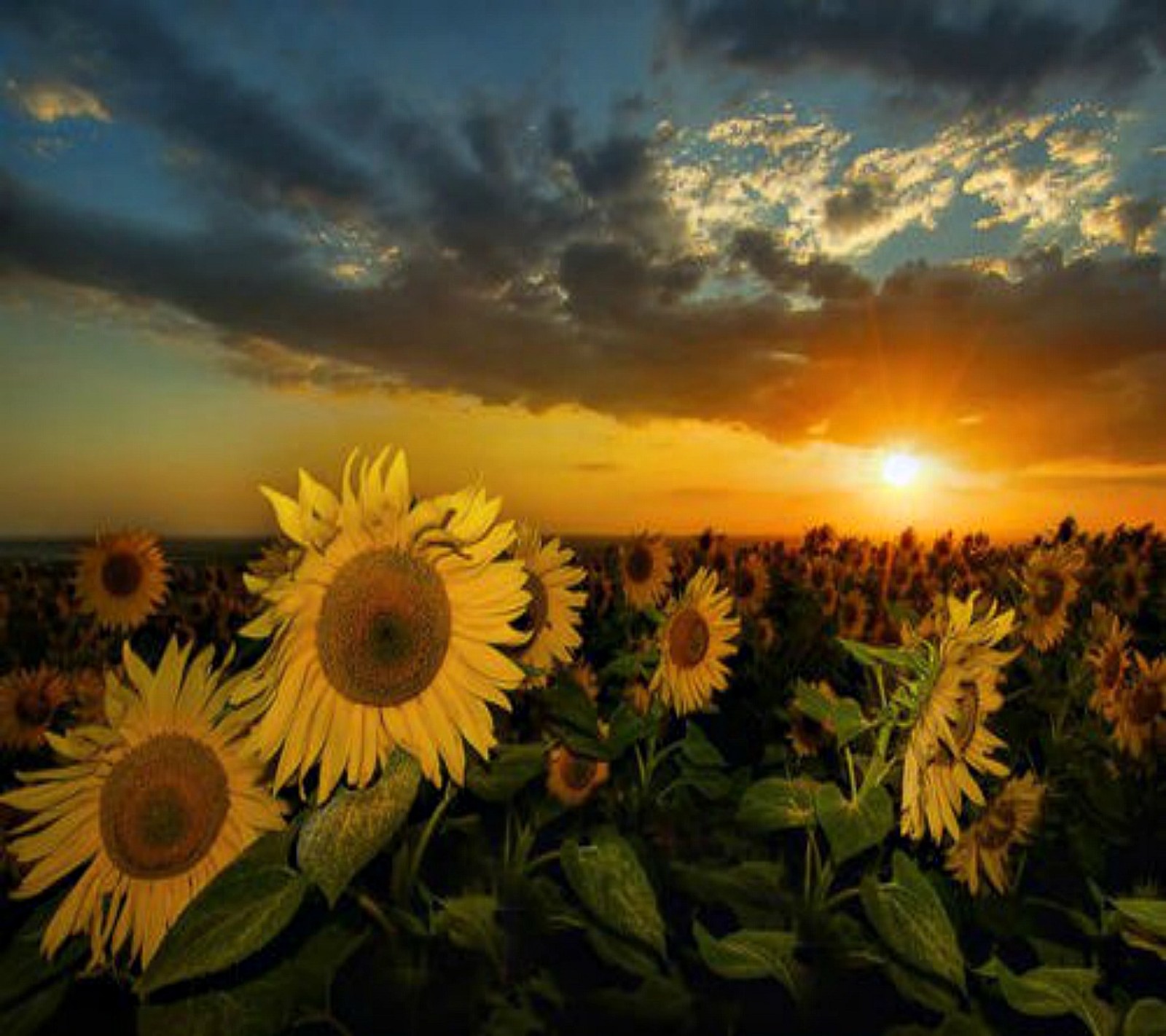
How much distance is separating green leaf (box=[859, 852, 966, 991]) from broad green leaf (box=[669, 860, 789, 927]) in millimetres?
690

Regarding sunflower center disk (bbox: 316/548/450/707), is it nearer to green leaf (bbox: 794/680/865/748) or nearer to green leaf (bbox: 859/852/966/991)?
green leaf (bbox: 794/680/865/748)

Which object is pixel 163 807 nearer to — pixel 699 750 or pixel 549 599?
pixel 549 599

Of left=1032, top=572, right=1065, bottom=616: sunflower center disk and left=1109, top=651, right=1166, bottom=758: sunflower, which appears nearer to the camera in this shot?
left=1109, top=651, right=1166, bottom=758: sunflower

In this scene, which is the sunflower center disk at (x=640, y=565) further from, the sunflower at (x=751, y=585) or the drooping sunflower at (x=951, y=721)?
the drooping sunflower at (x=951, y=721)

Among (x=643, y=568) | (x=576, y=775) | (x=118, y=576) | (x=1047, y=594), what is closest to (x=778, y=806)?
(x=576, y=775)

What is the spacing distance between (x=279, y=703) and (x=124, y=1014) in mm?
1084

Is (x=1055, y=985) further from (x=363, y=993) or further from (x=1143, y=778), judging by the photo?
(x=1143, y=778)

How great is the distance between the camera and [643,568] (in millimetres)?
7750

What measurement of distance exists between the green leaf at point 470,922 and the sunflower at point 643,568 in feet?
16.7

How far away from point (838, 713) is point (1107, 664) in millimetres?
4072

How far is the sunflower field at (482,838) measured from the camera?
88.9 inches

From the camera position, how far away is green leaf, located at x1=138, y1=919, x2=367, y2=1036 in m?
2.09

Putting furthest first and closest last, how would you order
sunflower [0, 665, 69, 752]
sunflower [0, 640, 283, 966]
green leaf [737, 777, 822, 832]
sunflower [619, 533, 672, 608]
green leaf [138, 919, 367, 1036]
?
sunflower [619, 533, 672, 608] < sunflower [0, 665, 69, 752] < green leaf [737, 777, 822, 832] < sunflower [0, 640, 283, 966] < green leaf [138, 919, 367, 1036]

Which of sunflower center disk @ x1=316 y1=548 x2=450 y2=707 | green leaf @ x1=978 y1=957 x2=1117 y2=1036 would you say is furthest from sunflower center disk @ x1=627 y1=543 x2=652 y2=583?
sunflower center disk @ x1=316 y1=548 x2=450 y2=707
